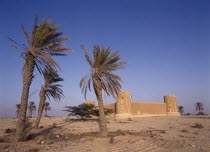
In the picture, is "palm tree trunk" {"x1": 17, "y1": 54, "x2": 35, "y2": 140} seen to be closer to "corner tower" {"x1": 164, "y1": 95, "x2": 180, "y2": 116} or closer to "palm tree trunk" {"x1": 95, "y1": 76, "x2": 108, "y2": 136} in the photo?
"palm tree trunk" {"x1": 95, "y1": 76, "x2": 108, "y2": 136}

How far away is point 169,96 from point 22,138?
111 feet

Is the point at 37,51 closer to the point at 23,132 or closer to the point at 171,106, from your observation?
the point at 23,132

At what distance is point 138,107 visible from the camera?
103ft

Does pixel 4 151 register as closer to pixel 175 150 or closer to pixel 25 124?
pixel 25 124

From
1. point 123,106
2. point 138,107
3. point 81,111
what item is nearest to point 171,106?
point 138,107

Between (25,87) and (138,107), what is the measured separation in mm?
25362

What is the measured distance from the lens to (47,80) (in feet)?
49.2

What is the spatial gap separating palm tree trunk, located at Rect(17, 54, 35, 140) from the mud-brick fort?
19023mm

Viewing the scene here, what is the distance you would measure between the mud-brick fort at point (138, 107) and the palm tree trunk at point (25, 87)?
19.0 m

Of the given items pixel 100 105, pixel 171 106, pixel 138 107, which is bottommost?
pixel 138 107

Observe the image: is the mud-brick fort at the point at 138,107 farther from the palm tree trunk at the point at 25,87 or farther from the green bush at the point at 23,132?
the green bush at the point at 23,132

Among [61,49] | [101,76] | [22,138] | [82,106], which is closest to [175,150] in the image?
[101,76]

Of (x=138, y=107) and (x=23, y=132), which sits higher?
(x=138, y=107)

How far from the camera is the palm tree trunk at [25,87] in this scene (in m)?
8.35
